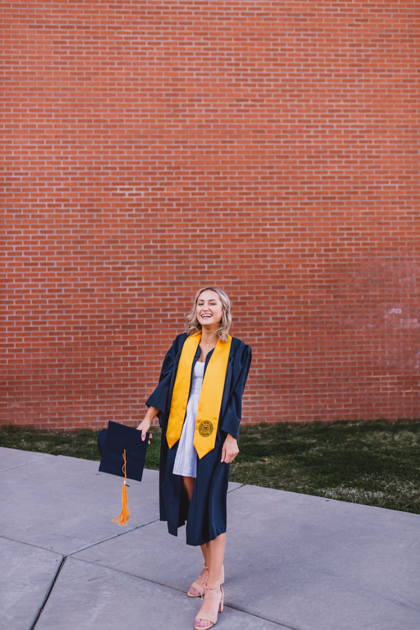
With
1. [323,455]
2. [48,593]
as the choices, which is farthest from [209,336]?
[323,455]

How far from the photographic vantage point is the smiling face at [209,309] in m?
3.17

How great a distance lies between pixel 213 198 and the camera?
7719 mm

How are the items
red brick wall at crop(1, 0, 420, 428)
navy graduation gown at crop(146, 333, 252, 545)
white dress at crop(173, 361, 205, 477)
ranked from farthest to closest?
red brick wall at crop(1, 0, 420, 428)
white dress at crop(173, 361, 205, 477)
navy graduation gown at crop(146, 333, 252, 545)

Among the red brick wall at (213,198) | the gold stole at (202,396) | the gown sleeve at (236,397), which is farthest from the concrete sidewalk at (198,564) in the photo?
the red brick wall at (213,198)

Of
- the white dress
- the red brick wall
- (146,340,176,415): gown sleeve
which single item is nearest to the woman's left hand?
the white dress

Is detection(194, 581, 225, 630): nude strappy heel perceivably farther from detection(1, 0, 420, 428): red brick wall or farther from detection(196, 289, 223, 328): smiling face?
detection(1, 0, 420, 428): red brick wall

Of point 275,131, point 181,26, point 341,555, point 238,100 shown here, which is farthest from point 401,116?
point 341,555

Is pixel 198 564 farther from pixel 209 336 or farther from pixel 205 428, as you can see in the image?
pixel 209 336

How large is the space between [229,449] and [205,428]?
0.17 m

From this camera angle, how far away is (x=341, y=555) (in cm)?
367

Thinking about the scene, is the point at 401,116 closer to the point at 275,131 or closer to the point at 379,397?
the point at 275,131

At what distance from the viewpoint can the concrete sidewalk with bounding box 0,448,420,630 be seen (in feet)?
9.67

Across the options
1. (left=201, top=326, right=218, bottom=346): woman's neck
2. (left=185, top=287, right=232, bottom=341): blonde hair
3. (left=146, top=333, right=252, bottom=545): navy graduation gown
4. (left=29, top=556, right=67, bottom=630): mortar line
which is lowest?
(left=29, top=556, right=67, bottom=630): mortar line

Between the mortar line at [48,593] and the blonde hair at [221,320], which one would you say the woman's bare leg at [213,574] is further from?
the blonde hair at [221,320]
